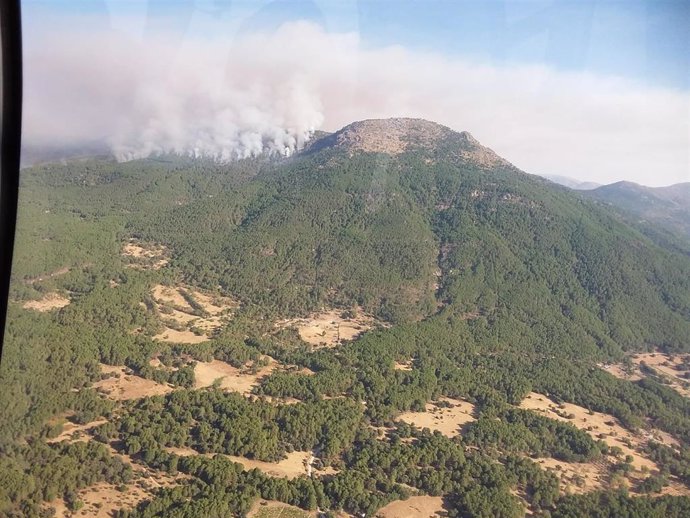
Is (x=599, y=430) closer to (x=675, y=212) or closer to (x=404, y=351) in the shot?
(x=404, y=351)

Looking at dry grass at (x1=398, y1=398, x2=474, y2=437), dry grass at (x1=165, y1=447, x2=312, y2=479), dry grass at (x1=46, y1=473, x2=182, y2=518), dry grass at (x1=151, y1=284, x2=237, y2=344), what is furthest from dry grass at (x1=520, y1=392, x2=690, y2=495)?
dry grass at (x1=151, y1=284, x2=237, y2=344)

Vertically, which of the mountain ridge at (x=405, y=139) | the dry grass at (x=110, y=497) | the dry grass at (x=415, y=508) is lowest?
the dry grass at (x=415, y=508)

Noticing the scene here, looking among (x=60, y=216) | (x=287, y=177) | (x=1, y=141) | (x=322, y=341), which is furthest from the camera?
(x=287, y=177)

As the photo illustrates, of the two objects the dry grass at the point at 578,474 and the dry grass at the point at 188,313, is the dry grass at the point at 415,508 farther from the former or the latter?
the dry grass at the point at 188,313

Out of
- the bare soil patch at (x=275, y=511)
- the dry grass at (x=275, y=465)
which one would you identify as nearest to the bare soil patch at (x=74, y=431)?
the dry grass at (x=275, y=465)

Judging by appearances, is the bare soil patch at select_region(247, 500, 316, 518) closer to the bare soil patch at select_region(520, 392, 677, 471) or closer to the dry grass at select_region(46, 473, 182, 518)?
the dry grass at select_region(46, 473, 182, 518)

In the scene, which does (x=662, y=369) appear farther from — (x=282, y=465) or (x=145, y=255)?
(x=145, y=255)

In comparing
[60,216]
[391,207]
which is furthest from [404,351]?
[60,216]
